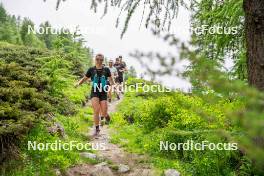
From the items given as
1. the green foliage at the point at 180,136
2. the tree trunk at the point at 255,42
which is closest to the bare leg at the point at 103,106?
the green foliage at the point at 180,136

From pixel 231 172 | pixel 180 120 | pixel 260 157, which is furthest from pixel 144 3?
A: pixel 180 120

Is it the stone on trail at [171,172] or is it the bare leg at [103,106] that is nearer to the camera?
the stone on trail at [171,172]

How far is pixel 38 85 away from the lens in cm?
1134

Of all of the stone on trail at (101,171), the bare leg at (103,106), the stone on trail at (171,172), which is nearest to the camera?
the stone on trail at (171,172)

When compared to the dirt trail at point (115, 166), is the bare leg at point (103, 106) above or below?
above

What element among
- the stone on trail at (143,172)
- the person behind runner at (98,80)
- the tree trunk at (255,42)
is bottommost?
the stone on trail at (143,172)

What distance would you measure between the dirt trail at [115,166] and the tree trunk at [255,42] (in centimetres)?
498

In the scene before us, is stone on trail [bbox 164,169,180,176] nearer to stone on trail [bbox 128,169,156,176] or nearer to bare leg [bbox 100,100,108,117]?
stone on trail [bbox 128,169,156,176]

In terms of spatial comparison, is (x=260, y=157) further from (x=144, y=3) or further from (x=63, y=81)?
(x=63, y=81)

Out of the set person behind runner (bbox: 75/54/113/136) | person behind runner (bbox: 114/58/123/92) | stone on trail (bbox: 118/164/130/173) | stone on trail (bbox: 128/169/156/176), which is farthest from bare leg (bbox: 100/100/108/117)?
person behind runner (bbox: 114/58/123/92)

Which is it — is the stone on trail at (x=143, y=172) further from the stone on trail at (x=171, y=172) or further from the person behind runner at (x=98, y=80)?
the person behind runner at (x=98, y=80)

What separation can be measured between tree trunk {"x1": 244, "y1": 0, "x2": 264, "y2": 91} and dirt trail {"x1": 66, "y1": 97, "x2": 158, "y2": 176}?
16.4 ft

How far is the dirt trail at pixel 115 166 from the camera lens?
8.32m

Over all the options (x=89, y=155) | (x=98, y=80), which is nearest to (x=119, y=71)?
(x=98, y=80)
